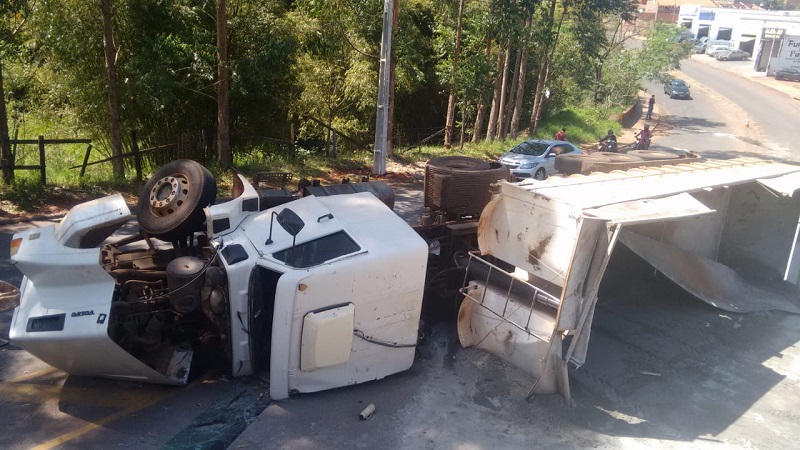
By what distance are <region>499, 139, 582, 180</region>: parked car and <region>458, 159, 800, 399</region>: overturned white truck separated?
8.79m

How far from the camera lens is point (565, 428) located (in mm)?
6266

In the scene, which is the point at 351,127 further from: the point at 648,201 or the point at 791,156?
the point at 791,156

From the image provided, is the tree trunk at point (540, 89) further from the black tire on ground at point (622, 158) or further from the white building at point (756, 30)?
the white building at point (756, 30)

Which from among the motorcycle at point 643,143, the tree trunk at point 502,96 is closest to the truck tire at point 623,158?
the tree trunk at point 502,96

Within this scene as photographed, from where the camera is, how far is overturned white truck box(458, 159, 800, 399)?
648 centimetres

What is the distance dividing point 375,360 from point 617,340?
3392mm

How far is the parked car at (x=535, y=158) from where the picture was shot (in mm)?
19062

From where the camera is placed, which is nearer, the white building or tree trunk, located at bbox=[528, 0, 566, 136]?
tree trunk, located at bbox=[528, 0, 566, 136]

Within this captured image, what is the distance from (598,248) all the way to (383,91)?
11.4 metres

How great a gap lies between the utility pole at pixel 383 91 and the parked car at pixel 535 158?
12.1ft

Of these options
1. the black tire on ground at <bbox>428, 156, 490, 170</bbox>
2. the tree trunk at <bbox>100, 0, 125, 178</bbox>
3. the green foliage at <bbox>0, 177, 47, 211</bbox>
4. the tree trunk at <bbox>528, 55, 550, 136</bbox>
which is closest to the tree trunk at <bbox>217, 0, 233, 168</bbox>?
the tree trunk at <bbox>100, 0, 125, 178</bbox>

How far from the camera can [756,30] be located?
2466 inches

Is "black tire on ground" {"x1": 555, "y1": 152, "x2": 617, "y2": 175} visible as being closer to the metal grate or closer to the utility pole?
the metal grate

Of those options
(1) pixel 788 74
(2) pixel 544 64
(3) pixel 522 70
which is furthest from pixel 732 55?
(3) pixel 522 70
